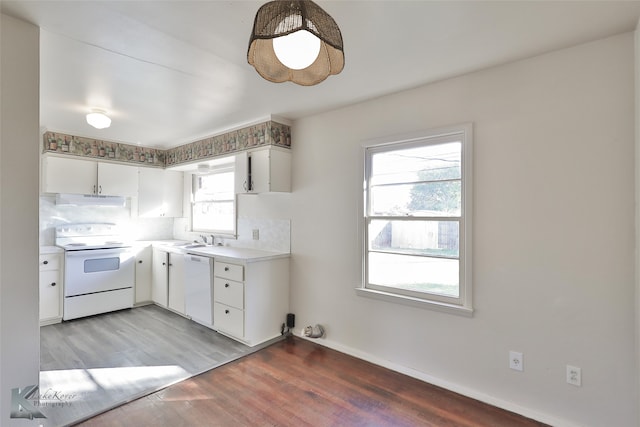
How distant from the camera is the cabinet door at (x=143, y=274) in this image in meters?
4.29

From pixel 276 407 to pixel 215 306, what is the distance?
1.52m

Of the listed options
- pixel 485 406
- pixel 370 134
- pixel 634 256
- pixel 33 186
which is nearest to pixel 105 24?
pixel 33 186

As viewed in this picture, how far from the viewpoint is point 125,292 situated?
414 centimetres

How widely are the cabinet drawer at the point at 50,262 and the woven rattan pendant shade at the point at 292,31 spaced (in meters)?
3.79

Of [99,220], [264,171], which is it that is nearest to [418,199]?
[264,171]

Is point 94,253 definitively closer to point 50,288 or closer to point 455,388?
point 50,288

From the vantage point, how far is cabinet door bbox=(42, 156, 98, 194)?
12.2 feet

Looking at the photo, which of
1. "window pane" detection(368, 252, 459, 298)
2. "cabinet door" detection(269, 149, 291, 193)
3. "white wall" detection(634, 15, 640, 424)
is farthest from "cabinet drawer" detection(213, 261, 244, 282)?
"white wall" detection(634, 15, 640, 424)

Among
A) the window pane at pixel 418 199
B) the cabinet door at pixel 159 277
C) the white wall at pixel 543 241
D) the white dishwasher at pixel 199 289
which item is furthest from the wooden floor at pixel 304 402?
the cabinet door at pixel 159 277

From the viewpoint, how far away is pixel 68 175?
3846 mm

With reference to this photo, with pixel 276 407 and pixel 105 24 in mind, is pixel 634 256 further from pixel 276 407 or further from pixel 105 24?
pixel 105 24

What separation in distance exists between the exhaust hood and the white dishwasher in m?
1.56

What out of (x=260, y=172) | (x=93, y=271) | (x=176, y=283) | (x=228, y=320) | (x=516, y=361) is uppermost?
(x=260, y=172)

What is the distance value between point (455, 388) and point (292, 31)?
251cm
